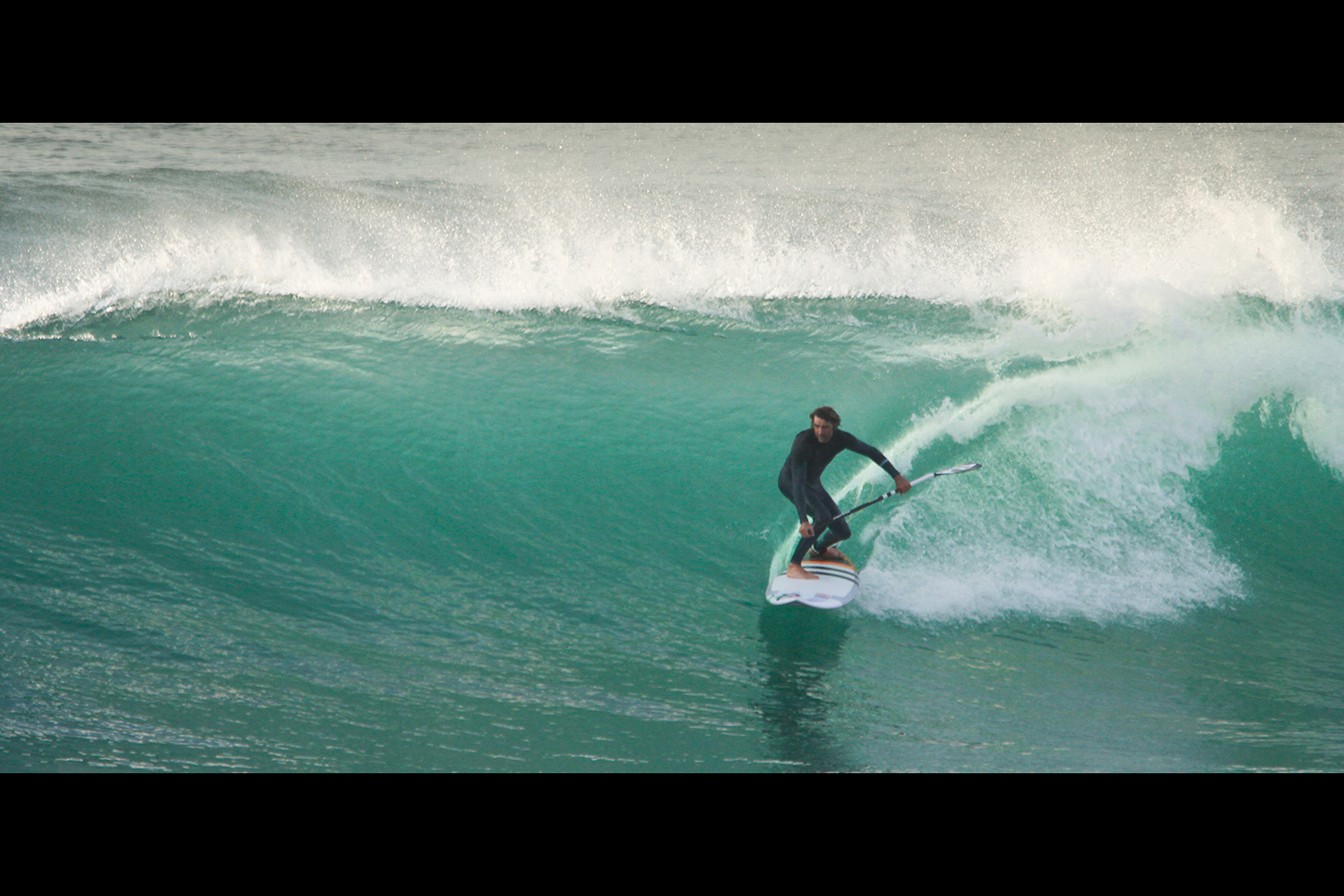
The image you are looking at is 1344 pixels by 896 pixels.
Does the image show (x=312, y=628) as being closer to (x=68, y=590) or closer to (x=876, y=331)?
(x=68, y=590)

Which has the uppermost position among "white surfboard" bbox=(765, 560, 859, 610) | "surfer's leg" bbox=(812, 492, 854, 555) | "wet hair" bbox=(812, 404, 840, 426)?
"wet hair" bbox=(812, 404, 840, 426)

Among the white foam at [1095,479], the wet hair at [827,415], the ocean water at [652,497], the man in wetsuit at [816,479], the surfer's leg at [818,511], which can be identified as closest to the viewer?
the ocean water at [652,497]

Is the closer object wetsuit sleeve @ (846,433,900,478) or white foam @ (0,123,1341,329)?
wetsuit sleeve @ (846,433,900,478)

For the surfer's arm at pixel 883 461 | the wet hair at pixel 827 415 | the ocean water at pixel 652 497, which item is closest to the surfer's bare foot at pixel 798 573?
the ocean water at pixel 652 497

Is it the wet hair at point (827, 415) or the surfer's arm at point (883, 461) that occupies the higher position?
the wet hair at point (827, 415)

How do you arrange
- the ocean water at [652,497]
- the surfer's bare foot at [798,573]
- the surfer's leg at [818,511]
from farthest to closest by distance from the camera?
the surfer's bare foot at [798,573]
the surfer's leg at [818,511]
the ocean water at [652,497]

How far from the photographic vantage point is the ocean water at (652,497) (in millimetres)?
4887

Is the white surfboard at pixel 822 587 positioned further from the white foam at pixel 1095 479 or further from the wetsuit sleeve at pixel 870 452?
the wetsuit sleeve at pixel 870 452

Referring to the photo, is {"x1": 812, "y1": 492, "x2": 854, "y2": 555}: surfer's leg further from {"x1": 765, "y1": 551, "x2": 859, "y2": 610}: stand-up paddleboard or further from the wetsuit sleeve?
the wetsuit sleeve

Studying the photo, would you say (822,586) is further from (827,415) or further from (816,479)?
(827,415)

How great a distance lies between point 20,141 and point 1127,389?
18.7 metres

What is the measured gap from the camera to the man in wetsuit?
5.35 meters

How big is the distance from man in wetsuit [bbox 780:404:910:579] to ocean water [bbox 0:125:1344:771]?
458 millimetres

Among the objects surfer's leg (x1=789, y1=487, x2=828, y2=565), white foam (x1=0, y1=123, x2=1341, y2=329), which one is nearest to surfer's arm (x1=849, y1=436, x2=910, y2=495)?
surfer's leg (x1=789, y1=487, x2=828, y2=565)
